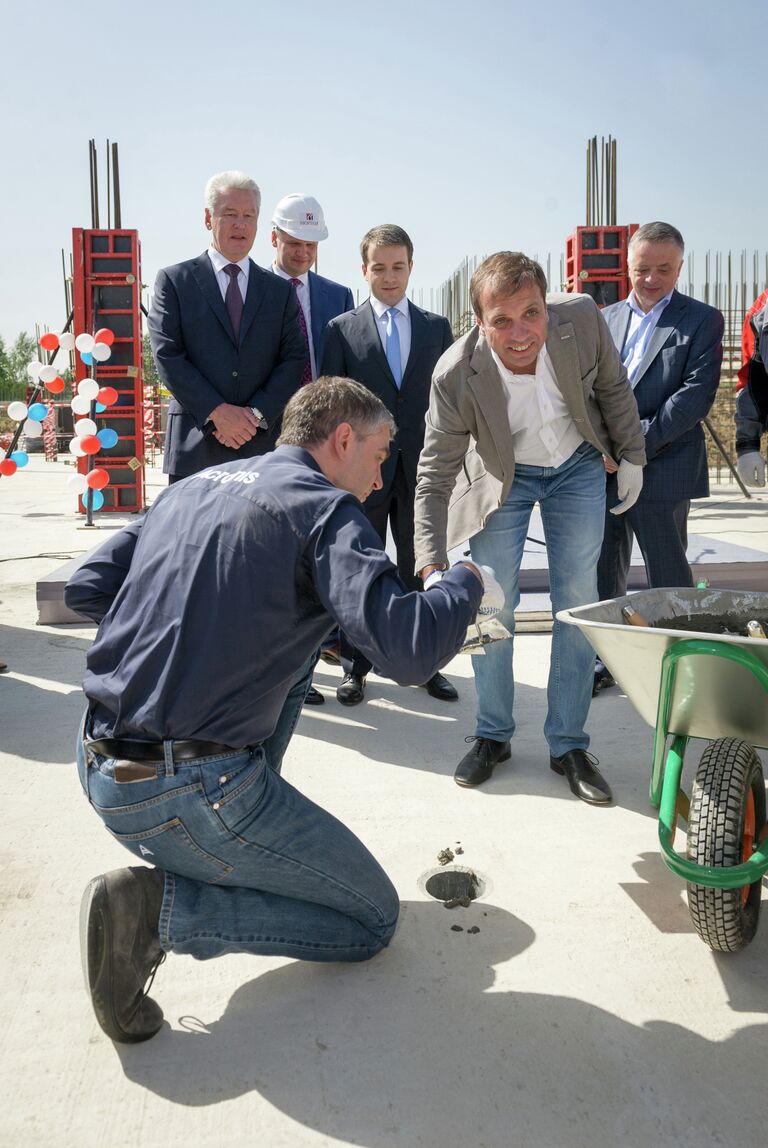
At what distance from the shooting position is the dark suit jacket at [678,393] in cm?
322

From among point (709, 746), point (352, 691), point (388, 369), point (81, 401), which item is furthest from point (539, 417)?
point (81, 401)

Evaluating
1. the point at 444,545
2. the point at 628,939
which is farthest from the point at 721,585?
the point at 628,939

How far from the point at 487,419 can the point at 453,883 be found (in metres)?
1.24

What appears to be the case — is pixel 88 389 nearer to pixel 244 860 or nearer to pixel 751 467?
pixel 751 467

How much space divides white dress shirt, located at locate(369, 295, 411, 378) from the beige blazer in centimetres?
87

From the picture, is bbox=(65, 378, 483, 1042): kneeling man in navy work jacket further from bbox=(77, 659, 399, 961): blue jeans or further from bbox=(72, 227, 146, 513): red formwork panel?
bbox=(72, 227, 146, 513): red formwork panel

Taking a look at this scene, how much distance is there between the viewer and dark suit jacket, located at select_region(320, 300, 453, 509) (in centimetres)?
348

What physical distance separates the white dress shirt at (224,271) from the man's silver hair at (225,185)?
0.53 feet

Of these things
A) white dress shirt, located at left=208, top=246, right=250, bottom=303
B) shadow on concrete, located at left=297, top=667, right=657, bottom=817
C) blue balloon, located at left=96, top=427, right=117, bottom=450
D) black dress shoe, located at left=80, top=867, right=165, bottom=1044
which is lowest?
shadow on concrete, located at left=297, top=667, right=657, bottom=817

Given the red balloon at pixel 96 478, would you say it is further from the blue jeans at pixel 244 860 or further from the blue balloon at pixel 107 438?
the blue jeans at pixel 244 860

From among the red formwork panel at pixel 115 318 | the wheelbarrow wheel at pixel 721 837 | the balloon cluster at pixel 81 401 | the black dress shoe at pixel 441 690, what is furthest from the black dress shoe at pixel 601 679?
the red formwork panel at pixel 115 318

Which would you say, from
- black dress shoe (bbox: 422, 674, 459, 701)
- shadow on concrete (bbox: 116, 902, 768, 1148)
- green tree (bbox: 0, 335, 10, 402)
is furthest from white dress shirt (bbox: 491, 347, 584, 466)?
green tree (bbox: 0, 335, 10, 402)

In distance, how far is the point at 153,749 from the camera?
1583mm

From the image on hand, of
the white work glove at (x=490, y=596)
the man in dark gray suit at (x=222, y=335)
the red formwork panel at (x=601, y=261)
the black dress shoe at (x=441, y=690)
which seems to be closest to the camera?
the white work glove at (x=490, y=596)
